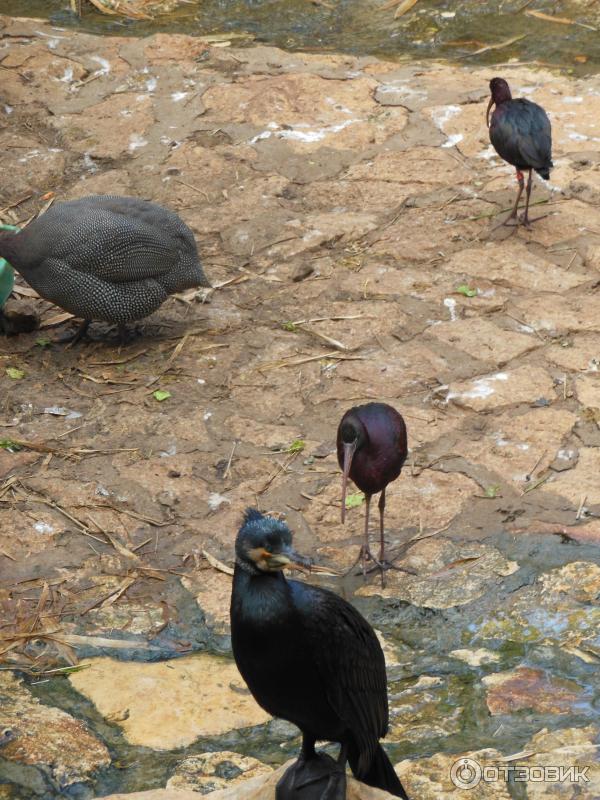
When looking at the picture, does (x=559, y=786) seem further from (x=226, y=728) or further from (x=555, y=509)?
(x=555, y=509)

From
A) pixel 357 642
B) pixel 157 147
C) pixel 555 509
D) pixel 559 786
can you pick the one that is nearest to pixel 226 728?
pixel 357 642

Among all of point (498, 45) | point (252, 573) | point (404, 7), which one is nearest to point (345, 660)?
point (252, 573)

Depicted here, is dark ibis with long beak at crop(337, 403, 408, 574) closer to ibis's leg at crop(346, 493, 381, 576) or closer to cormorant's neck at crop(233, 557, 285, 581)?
ibis's leg at crop(346, 493, 381, 576)

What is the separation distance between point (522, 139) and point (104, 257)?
285 centimetres

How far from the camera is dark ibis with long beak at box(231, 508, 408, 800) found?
3.09 metres

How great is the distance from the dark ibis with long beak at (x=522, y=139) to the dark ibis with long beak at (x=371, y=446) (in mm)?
3118

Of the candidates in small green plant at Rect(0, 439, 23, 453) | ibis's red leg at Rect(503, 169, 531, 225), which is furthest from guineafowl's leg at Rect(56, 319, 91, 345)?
ibis's red leg at Rect(503, 169, 531, 225)

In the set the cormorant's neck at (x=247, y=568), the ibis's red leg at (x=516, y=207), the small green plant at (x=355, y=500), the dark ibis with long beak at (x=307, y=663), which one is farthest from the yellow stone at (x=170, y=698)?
the ibis's red leg at (x=516, y=207)

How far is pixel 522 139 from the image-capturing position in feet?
23.7

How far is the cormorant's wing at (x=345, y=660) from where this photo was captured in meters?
3.22

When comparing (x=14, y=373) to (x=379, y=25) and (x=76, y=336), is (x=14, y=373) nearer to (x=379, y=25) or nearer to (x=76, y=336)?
(x=76, y=336)

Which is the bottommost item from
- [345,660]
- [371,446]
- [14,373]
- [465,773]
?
[14,373]

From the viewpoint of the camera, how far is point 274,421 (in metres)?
5.92

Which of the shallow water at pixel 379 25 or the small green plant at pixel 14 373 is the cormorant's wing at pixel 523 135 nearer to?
the shallow water at pixel 379 25
